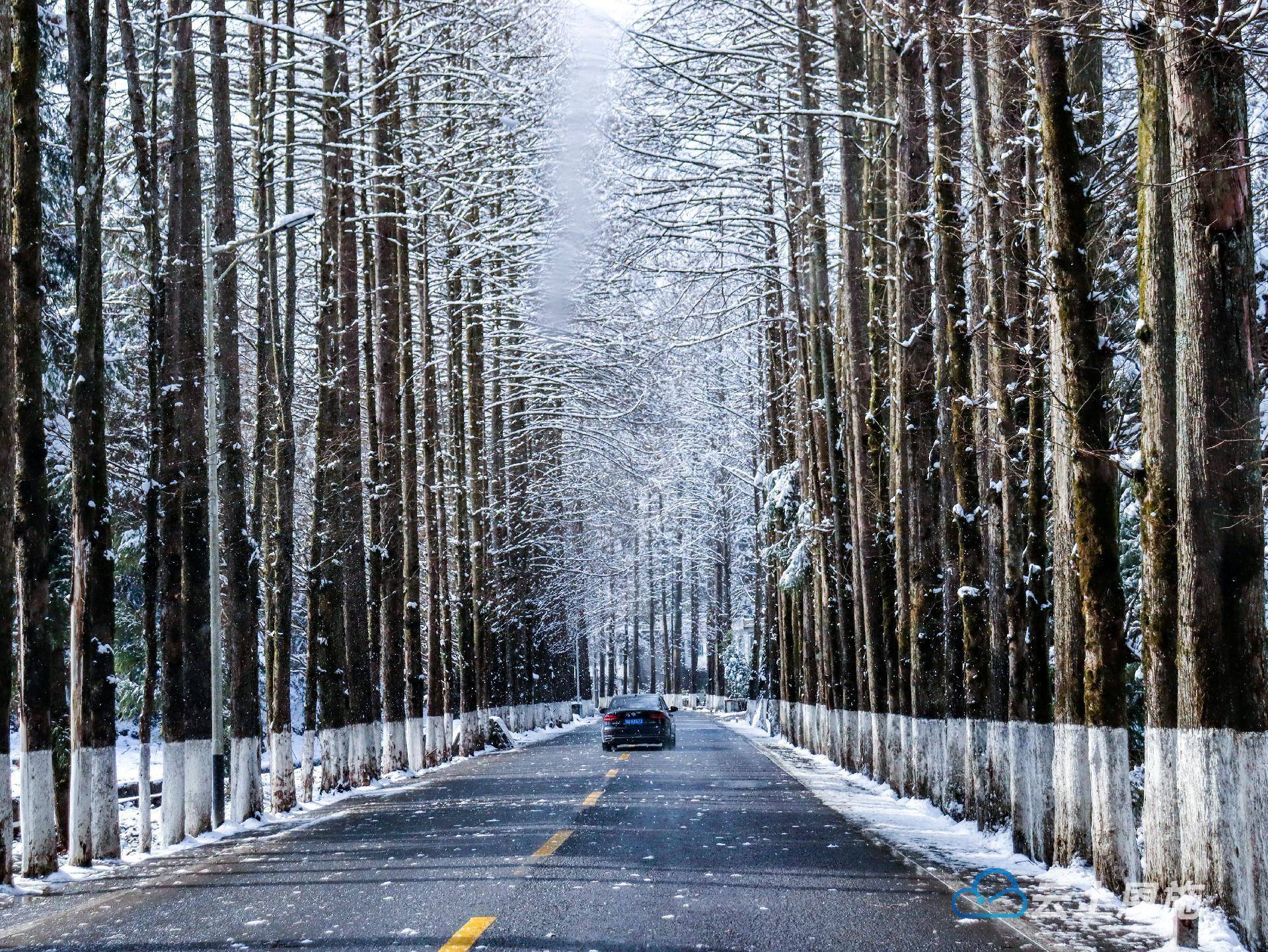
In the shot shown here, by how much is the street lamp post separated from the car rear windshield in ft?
65.5

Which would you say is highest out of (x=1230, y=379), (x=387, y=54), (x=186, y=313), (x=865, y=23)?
(x=387, y=54)

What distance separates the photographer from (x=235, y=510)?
21141mm

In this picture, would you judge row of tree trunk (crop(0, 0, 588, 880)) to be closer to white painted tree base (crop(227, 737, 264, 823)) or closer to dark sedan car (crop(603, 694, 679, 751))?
white painted tree base (crop(227, 737, 264, 823))

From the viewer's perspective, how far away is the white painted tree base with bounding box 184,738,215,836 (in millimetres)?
17500

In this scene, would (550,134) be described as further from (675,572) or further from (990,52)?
(675,572)

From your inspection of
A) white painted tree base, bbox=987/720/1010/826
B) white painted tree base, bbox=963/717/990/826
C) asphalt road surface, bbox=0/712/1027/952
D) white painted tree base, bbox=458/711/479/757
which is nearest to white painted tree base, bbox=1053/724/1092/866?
asphalt road surface, bbox=0/712/1027/952

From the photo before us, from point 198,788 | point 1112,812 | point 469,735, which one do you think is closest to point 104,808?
point 198,788

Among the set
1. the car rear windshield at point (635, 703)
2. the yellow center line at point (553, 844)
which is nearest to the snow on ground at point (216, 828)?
the yellow center line at point (553, 844)

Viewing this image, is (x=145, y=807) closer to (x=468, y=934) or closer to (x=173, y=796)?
(x=173, y=796)

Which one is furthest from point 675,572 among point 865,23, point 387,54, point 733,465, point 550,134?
point 865,23

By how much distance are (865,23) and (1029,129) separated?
910 cm

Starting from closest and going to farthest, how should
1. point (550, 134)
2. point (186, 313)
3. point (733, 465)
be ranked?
point (186, 313) < point (550, 134) < point (733, 465)

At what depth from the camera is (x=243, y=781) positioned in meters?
19.2

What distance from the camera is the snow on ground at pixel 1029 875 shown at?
8.65 meters
